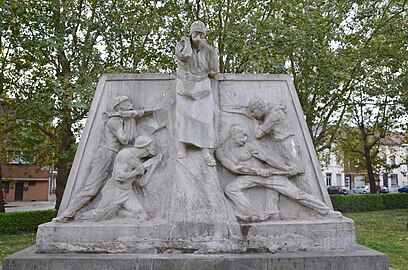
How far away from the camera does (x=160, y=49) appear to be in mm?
12992

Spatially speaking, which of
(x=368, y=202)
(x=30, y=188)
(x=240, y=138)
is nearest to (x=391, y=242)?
(x=240, y=138)

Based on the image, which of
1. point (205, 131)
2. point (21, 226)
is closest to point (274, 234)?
point (205, 131)

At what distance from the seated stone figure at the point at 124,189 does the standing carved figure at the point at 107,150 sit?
0.13m

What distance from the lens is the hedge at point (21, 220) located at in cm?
1258

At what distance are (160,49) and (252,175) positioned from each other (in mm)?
9223

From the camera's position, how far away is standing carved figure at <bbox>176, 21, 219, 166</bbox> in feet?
15.8

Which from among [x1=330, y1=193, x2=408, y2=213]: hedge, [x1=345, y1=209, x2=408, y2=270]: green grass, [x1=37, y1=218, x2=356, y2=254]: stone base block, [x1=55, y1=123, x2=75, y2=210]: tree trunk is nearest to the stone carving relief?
[x1=37, y1=218, x2=356, y2=254]: stone base block

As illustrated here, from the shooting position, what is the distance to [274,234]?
4.42 meters

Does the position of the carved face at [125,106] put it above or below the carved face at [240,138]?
above

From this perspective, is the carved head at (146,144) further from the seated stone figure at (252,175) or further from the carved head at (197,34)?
the carved head at (197,34)

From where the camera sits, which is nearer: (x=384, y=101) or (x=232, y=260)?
(x=232, y=260)

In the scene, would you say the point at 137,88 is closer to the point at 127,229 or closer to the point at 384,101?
the point at 127,229

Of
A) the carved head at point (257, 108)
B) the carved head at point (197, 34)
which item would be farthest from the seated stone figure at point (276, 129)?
the carved head at point (197, 34)

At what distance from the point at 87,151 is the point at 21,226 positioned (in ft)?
33.0
